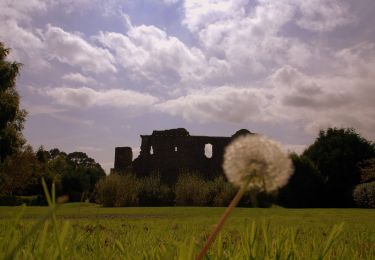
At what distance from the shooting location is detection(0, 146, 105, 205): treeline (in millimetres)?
31013

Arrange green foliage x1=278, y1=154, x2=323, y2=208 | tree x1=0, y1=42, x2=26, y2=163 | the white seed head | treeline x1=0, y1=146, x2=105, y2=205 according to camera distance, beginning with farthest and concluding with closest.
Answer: treeline x1=0, y1=146, x2=105, y2=205, green foliage x1=278, y1=154, x2=323, y2=208, tree x1=0, y1=42, x2=26, y2=163, the white seed head

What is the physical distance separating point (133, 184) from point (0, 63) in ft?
33.7

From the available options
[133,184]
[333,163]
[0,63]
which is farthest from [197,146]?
[0,63]

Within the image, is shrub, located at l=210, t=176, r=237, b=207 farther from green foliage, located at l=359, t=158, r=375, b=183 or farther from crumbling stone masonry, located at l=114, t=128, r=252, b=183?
crumbling stone masonry, located at l=114, t=128, r=252, b=183

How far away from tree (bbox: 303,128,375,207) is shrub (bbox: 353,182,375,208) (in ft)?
13.1

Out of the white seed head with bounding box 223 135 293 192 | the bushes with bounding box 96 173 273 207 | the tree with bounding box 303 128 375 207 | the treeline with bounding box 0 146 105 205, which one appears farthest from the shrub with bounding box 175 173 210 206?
the white seed head with bounding box 223 135 293 192

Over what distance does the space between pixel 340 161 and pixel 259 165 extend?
3738cm

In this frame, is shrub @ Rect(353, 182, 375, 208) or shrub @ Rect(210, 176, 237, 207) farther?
shrub @ Rect(353, 182, 375, 208)

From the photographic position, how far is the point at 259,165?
1194 mm

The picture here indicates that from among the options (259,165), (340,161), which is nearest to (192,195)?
(340,161)

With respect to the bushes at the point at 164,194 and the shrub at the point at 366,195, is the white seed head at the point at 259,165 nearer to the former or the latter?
the bushes at the point at 164,194

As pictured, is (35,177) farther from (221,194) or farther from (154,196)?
(221,194)

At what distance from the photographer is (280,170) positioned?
1.25 m

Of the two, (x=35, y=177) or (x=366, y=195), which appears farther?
(x=35, y=177)
